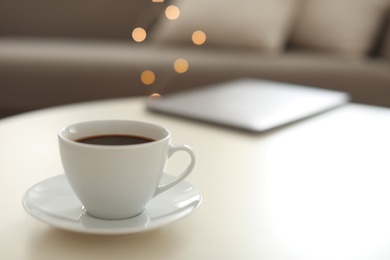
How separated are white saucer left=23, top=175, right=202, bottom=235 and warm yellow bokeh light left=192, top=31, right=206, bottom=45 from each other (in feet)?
4.46

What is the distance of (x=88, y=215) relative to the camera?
1.73ft

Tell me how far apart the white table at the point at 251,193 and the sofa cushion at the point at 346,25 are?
36.6 inches

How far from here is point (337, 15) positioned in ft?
6.15

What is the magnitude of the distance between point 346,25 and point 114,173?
154 cm

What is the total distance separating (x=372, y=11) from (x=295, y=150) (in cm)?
124

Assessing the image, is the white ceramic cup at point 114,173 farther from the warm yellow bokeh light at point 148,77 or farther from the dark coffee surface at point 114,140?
the warm yellow bokeh light at point 148,77

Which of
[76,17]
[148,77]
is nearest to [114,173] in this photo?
[148,77]

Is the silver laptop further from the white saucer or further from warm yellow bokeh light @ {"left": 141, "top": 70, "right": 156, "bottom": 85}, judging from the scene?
warm yellow bokeh light @ {"left": 141, "top": 70, "right": 156, "bottom": 85}

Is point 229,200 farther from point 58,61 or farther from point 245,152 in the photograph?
point 58,61

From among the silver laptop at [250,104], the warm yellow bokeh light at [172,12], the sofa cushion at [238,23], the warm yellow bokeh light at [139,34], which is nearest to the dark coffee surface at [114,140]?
the silver laptop at [250,104]

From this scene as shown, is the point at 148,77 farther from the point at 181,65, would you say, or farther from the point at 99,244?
the point at 99,244

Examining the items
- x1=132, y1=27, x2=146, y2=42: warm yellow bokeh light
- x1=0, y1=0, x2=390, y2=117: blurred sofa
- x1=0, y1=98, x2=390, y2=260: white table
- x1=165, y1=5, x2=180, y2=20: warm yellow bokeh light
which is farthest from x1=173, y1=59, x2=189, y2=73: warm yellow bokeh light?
x1=0, y1=98, x2=390, y2=260: white table

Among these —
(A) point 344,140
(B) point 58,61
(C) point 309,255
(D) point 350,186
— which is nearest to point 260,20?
(B) point 58,61

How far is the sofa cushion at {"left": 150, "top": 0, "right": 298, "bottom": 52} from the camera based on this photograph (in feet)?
6.15
